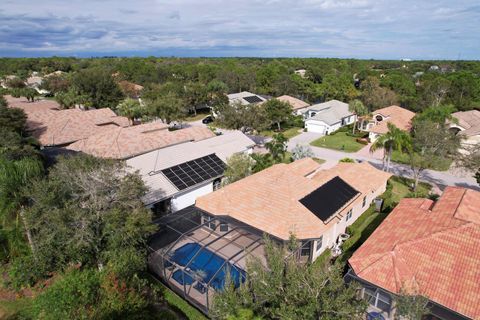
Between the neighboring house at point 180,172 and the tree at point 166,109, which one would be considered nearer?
the neighboring house at point 180,172

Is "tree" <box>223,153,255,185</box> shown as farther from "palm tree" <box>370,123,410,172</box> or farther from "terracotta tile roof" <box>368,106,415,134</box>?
"terracotta tile roof" <box>368,106,415,134</box>

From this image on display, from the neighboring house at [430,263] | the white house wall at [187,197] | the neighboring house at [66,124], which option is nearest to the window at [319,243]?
the neighboring house at [430,263]

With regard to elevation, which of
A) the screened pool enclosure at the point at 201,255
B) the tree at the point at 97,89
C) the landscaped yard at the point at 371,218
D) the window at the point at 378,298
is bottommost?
the landscaped yard at the point at 371,218

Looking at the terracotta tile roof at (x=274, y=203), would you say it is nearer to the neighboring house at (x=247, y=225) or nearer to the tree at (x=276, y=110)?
the neighboring house at (x=247, y=225)

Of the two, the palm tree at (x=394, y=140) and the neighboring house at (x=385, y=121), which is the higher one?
the palm tree at (x=394, y=140)

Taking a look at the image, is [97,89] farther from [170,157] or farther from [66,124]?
[170,157]

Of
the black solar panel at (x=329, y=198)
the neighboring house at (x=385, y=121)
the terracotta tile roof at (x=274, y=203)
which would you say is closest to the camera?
the terracotta tile roof at (x=274, y=203)
